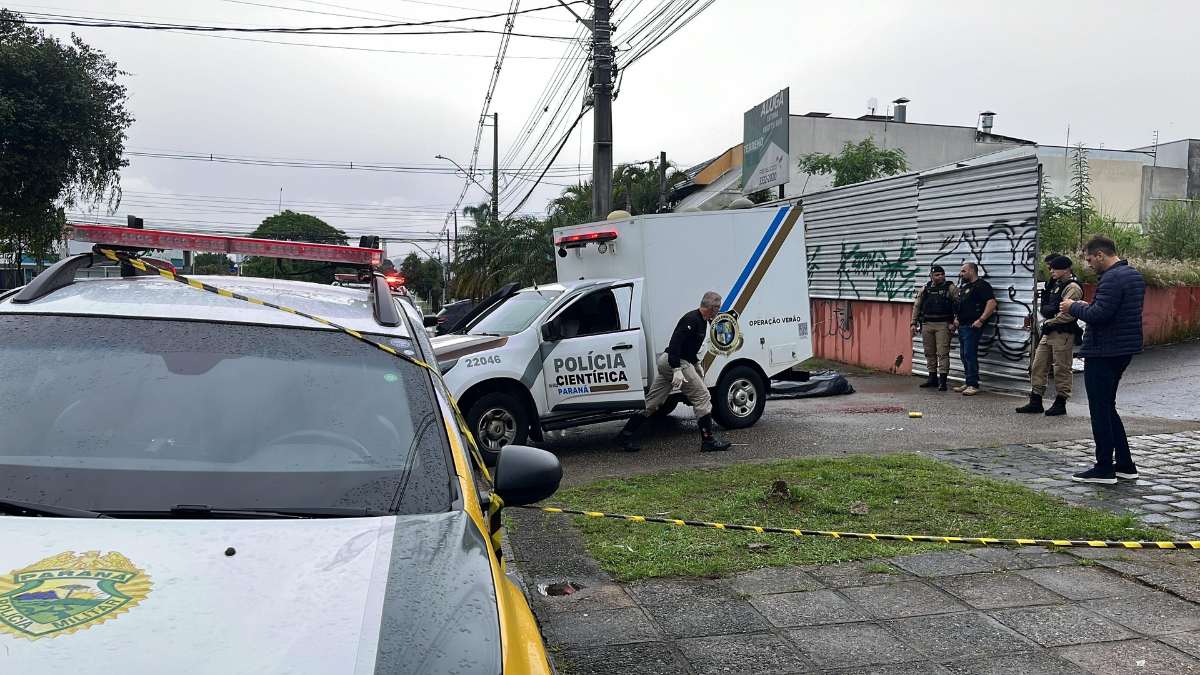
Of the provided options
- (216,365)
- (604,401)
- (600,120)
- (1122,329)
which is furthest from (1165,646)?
(600,120)

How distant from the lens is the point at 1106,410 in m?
6.64

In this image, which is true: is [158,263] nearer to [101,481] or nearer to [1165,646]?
[101,481]

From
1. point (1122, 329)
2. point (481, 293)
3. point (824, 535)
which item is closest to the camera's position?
point (824, 535)

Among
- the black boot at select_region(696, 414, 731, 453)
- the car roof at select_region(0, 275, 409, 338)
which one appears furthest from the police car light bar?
the black boot at select_region(696, 414, 731, 453)

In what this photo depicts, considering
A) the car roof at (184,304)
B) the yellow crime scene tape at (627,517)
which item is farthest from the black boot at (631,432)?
the car roof at (184,304)

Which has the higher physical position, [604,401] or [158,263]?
[158,263]

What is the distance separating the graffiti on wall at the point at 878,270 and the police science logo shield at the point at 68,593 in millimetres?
13928

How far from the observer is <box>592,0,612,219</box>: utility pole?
14938 millimetres

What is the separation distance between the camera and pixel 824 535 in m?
5.43

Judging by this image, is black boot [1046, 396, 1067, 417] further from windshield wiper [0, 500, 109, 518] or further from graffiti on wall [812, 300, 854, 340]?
windshield wiper [0, 500, 109, 518]

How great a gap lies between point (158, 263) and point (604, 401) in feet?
17.4

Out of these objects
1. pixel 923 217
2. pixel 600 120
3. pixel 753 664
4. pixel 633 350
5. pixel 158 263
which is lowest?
pixel 753 664

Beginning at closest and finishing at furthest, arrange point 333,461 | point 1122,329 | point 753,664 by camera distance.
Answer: point 333,461 → point 753,664 → point 1122,329

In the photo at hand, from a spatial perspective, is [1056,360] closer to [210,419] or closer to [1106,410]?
[1106,410]
